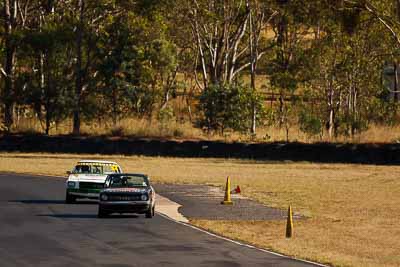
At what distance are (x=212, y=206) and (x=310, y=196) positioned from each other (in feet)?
18.6

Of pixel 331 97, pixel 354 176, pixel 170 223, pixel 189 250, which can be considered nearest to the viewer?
pixel 189 250

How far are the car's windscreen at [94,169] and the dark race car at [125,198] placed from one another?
5.50 meters

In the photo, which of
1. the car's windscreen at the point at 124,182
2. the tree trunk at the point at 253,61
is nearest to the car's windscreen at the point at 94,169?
the car's windscreen at the point at 124,182

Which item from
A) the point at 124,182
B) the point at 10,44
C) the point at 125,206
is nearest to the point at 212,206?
the point at 124,182

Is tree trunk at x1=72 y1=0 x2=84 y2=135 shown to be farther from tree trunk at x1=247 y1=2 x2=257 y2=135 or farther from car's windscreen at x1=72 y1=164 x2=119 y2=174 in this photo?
car's windscreen at x1=72 y1=164 x2=119 y2=174

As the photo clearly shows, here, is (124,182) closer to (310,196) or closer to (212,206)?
(212,206)

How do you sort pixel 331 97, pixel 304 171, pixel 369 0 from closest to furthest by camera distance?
pixel 304 171 → pixel 369 0 → pixel 331 97

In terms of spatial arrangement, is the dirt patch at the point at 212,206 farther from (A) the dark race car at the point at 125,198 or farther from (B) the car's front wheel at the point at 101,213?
(B) the car's front wheel at the point at 101,213

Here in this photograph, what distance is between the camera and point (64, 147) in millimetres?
67812

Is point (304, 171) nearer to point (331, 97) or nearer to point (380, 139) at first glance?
point (380, 139)

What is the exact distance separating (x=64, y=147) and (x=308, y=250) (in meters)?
45.7

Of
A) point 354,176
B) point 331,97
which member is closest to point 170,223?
point 354,176

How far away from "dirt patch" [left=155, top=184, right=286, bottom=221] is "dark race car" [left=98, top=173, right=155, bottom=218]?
1.87 metres

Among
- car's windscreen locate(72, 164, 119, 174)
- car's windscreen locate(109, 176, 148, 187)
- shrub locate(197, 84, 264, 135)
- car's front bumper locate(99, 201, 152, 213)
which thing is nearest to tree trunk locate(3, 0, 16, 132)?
shrub locate(197, 84, 264, 135)
